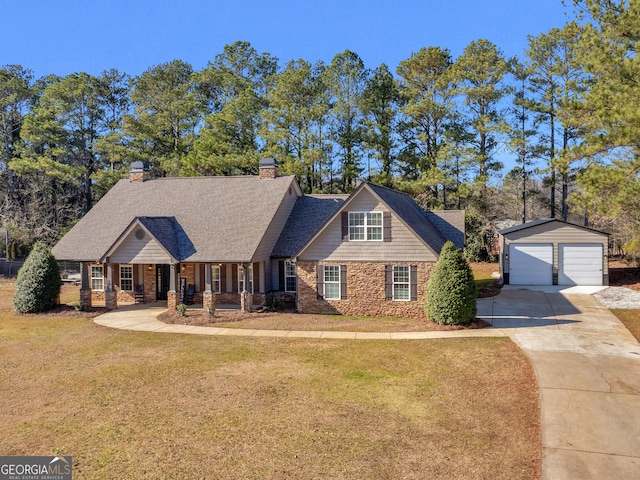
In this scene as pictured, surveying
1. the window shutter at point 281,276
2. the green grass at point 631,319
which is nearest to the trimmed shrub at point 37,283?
the window shutter at point 281,276

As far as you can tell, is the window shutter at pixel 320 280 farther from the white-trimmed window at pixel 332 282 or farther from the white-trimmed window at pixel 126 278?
the white-trimmed window at pixel 126 278

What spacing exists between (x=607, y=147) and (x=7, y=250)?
39589mm

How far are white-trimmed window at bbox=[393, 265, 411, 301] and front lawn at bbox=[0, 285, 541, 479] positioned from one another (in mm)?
4820

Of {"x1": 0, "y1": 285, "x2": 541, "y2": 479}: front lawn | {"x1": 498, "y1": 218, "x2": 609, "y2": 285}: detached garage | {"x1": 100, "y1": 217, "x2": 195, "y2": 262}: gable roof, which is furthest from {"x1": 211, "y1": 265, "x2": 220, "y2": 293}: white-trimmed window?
{"x1": 498, "y1": 218, "x2": 609, "y2": 285}: detached garage

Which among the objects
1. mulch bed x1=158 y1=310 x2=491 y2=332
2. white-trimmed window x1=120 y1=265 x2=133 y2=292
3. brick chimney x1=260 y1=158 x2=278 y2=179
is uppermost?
brick chimney x1=260 y1=158 x2=278 y2=179

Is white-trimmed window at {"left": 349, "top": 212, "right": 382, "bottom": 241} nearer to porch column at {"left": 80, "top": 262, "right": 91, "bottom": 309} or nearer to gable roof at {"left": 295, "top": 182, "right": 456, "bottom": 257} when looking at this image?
gable roof at {"left": 295, "top": 182, "right": 456, "bottom": 257}

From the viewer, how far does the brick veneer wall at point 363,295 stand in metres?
18.6

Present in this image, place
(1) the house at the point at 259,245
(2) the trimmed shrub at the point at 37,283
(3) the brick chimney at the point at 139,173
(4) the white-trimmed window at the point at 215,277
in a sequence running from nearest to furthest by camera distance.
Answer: (1) the house at the point at 259,245
(2) the trimmed shrub at the point at 37,283
(4) the white-trimmed window at the point at 215,277
(3) the brick chimney at the point at 139,173

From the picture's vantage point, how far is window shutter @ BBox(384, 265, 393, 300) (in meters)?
18.9

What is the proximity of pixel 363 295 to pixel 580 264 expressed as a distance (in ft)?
46.9

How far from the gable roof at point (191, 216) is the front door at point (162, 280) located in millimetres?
2516

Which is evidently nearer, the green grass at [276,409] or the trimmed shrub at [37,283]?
the green grass at [276,409]

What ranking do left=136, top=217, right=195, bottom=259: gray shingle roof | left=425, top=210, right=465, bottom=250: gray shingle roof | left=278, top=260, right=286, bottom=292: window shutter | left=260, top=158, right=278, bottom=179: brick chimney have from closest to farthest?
left=136, top=217, right=195, bottom=259: gray shingle roof, left=278, top=260, right=286, bottom=292: window shutter, left=425, top=210, right=465, bottom=250: gray shingle roof, left=260, top=158, right=278, bottom=179: brick chimney

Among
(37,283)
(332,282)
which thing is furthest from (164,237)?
(332,282)
